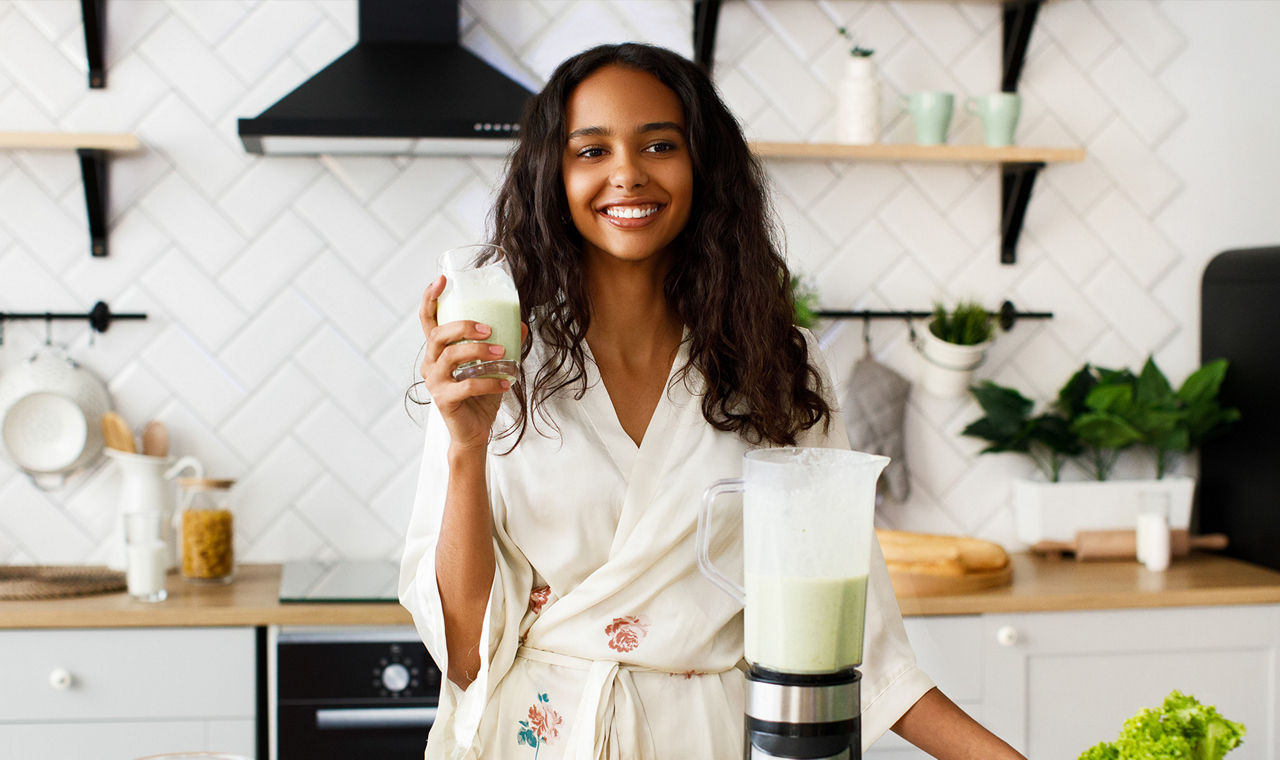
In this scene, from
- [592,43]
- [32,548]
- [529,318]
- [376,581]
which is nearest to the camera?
[529,318]

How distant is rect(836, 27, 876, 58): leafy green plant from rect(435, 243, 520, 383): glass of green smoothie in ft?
5.68

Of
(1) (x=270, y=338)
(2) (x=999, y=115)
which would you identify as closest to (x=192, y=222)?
(1) (x=270, y=338)

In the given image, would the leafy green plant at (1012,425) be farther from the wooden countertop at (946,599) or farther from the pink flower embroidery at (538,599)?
the pink flower embroidery at (538,599)

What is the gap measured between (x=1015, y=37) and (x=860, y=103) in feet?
1.54

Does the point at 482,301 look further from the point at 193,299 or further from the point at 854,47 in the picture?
the point at 854,47

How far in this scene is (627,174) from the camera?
4.18 feet

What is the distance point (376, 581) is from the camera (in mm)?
2252

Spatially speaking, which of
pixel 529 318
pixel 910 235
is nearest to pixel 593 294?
pixel 529 318

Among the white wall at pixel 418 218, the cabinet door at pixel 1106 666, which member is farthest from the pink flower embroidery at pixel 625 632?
the white wall at pixel 418 218

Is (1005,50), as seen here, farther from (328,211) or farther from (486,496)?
(486,496)

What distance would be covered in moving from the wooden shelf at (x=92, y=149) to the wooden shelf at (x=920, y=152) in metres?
1.36

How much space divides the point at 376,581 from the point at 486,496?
1141mm

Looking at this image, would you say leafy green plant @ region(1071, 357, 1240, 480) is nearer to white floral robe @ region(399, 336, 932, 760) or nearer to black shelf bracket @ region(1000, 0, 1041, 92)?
black shelf bracket @ region(1000, 0, 1041, 92)

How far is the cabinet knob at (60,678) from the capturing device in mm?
2000
